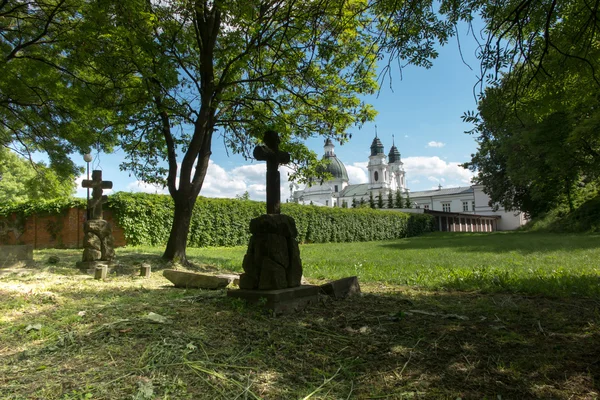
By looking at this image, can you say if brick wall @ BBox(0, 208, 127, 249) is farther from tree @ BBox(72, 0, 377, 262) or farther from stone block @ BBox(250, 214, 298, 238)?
stone block @ BBox(250, 214, 298, 238)

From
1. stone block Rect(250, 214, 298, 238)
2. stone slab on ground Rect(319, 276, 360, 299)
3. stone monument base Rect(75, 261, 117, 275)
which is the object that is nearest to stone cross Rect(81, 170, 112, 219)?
stone monument base Rect(75, 261, 117, 275)

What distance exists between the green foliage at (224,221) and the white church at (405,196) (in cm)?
3031

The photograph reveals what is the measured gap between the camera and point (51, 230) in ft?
60.6

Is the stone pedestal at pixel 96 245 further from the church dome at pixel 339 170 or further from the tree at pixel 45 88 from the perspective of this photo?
the church dome at pixel 339 170

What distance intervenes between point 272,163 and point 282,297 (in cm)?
183

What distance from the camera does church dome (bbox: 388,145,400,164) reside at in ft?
361

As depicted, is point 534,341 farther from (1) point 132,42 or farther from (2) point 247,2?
(1) point 132,42

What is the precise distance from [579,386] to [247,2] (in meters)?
6.16

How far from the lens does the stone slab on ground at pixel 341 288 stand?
528 centimetres

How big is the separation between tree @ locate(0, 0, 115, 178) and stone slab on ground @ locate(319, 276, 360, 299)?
28.2 ft

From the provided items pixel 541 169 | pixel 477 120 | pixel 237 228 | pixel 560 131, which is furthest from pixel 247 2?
pixel 541 169

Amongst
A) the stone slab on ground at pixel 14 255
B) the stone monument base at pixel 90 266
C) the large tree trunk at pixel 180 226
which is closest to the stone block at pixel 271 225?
the stone monument base at pixel 90 266

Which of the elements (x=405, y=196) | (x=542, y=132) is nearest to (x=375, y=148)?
(x=405, y=196)

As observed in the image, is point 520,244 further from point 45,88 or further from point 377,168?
point 377,168
